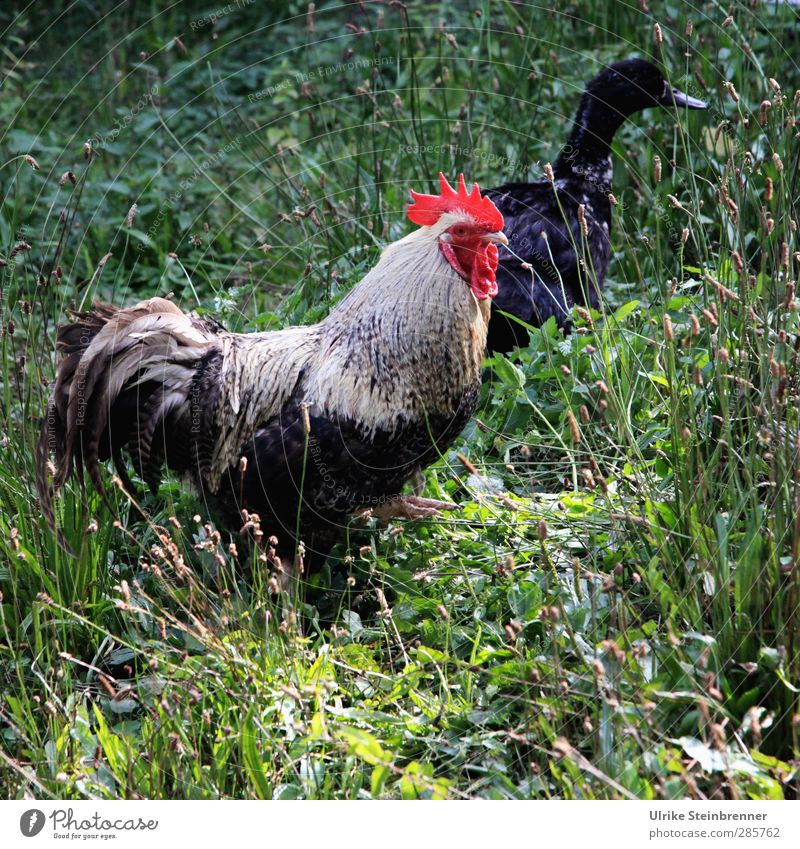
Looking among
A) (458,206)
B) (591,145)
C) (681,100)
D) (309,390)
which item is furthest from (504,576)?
(681,100)

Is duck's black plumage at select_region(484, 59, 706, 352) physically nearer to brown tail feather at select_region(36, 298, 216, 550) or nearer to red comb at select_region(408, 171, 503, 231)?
red comb at select_region(408, 171, 503, 231)

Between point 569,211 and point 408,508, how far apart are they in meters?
1.75

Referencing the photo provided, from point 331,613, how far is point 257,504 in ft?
1.57

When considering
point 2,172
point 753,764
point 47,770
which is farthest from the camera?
point 2,172

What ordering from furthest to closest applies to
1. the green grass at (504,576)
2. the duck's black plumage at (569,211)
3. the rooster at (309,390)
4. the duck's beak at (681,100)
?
the duck's beak at (681,100) → the duck's black plumage at (569,211) → the rooster at (309,390) → the green grass at (504,576)

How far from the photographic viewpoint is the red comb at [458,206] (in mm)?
3357

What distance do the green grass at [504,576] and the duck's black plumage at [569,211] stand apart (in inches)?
10.0

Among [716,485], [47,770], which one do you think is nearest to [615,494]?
[716,485]

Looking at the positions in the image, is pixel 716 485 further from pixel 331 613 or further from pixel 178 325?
pixel 178 325

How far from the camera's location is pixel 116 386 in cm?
334

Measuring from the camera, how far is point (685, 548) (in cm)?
289

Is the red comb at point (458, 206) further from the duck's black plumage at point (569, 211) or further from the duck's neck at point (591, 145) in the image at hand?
the duck's neck at point (591, 145)

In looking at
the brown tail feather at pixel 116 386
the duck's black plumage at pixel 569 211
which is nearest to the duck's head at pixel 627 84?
the duck's black plumage at pixel 569 211

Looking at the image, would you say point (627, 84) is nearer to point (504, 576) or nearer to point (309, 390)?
point (309, 390)
